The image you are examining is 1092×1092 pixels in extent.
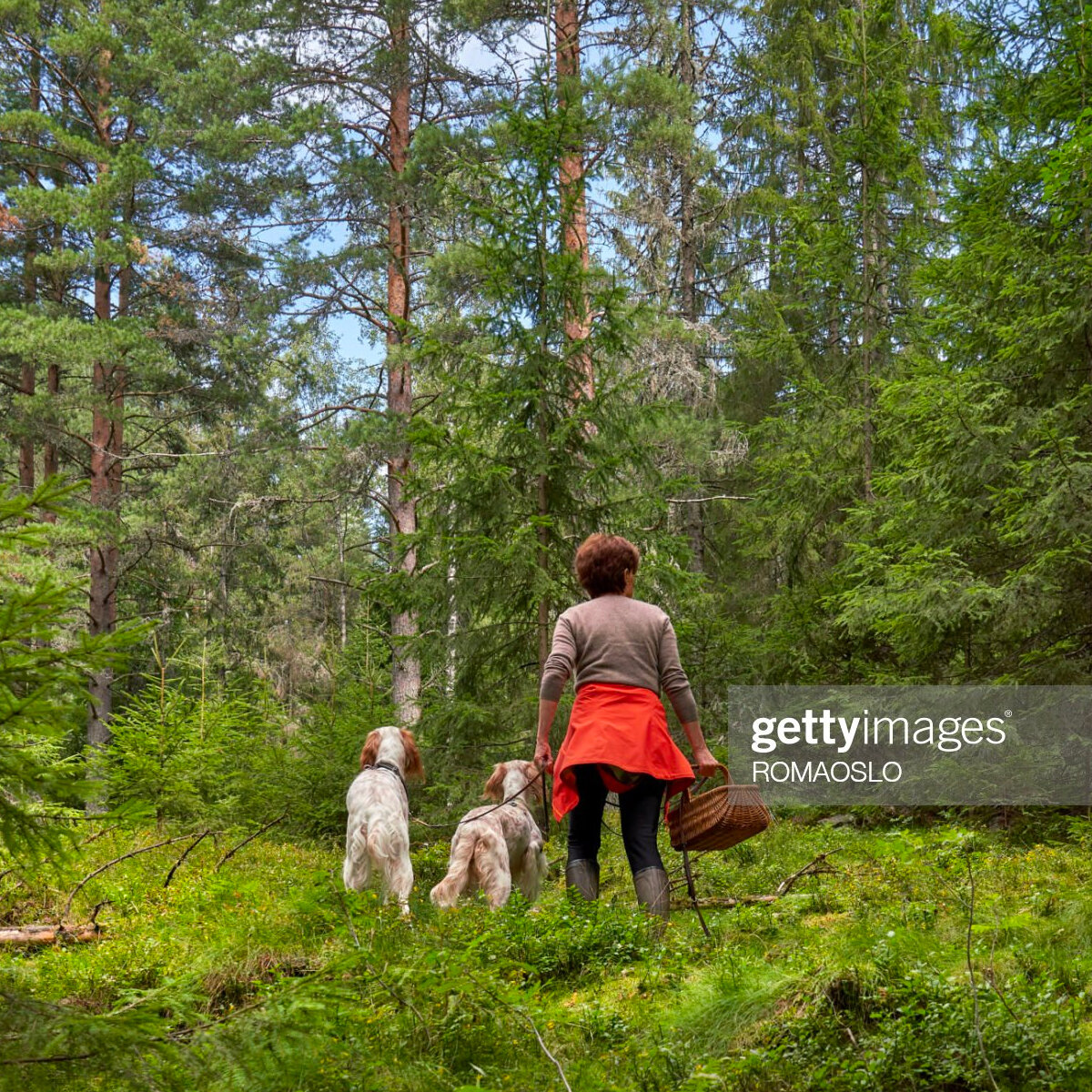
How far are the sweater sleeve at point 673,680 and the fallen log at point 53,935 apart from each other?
318 cm

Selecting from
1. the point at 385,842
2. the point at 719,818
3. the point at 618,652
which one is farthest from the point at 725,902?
the point at 385,842

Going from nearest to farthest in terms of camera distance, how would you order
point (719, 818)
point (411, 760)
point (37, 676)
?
point (37, 676)
point (719, 818)
point (411, 760)

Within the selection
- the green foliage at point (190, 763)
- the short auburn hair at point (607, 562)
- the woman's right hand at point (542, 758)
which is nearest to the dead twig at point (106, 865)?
the woman's right hand at point (542, 758)

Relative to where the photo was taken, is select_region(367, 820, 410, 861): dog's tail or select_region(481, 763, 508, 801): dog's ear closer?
select_region(367, 820, 410, 861): dog's tail

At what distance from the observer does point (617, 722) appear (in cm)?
535

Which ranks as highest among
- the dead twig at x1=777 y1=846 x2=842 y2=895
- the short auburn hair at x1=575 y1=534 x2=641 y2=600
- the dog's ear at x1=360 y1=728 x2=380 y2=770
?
the short auburn hair at x1=575 y1=534 x2=641 y2=600

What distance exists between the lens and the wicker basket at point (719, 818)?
17.2 ft

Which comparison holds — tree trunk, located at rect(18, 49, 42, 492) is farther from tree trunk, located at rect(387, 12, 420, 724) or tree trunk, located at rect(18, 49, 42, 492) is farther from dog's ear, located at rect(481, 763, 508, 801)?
dog's ear, located at rect(481, 763, 508, 801)

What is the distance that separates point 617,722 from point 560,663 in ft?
1.47

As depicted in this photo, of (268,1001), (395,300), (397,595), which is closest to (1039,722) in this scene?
(397,595)

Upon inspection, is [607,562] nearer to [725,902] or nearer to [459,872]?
[459,872]

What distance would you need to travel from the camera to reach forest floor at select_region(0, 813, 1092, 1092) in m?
2.37

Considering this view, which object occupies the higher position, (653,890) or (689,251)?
(689,251)

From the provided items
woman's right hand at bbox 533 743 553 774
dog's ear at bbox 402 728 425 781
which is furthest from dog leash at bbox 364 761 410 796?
woman's right hand at bbox 533 743 553 774
